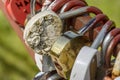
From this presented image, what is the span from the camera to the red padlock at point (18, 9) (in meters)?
0.79

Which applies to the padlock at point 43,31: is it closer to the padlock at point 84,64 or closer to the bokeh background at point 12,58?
the padlock at point 84,64

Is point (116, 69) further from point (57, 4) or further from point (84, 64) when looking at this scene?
point (57, 4)

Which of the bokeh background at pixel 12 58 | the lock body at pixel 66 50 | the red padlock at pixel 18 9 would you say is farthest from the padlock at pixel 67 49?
the bokeh background at pixel 12 58

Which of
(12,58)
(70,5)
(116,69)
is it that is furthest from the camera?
(12,58)

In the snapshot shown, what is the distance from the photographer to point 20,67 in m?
2.00

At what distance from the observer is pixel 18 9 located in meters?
0.81

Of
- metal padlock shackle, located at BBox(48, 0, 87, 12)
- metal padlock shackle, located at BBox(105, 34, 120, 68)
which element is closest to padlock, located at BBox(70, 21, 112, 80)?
metal padlock shackle, located at BBox(105, 34, 120, 68)

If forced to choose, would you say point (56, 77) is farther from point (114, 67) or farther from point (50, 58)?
point (114, 67)

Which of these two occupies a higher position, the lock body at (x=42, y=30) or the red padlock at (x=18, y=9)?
the lock body at (x=42, y=30)


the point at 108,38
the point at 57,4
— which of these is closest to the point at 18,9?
the point at 57,4

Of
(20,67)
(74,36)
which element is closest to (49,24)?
(74,36)

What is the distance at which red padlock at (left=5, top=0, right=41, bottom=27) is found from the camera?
0.79m

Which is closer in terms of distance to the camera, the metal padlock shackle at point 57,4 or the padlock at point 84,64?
the padlock at point 84,64

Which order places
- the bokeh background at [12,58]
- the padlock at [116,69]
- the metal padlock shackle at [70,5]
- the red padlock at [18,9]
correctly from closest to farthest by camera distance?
the padlock at [116,69] → the metal padlock shackle at [70,5] → the red padlock at [18,9] → the bokeh background at [12,58]
